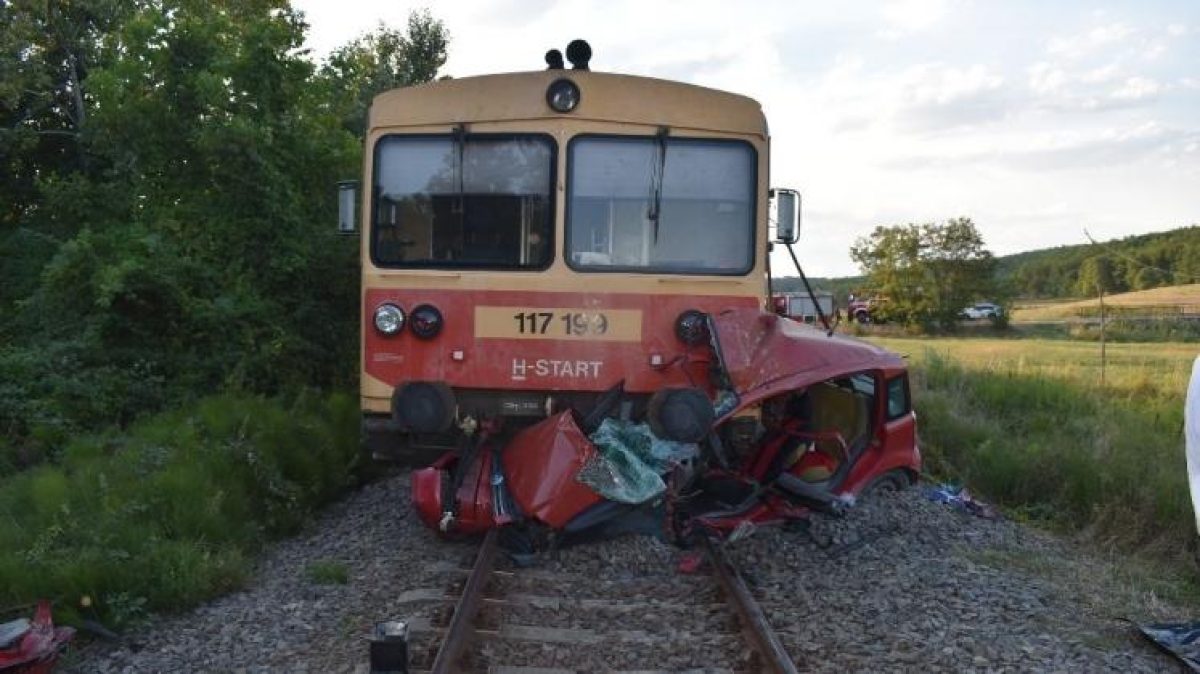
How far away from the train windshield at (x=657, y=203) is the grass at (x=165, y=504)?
274 cm

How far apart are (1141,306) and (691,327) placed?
3203cm

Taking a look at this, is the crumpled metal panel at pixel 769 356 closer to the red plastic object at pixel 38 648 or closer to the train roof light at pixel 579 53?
the train roof light at pixel 579 53

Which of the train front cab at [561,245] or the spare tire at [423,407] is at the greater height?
the train front cab at [561,245]

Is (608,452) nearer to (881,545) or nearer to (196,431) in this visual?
(881,545)

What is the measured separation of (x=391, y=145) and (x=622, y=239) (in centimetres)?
162

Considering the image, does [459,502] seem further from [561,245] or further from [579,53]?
[579,53]

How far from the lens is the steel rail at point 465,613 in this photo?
431 cm

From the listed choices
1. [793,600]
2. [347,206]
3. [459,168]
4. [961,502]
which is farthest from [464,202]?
[961,502]

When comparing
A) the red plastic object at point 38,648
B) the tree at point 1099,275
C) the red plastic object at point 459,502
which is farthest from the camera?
the tree at point 1099,275

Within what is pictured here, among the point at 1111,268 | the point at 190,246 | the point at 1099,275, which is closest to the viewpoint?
the point at 190,246

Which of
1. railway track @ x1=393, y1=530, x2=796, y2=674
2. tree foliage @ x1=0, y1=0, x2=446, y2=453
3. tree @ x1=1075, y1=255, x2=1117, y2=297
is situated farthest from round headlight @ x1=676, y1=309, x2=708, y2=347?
tree @ x1=1075, y1=255, x2=1117, y2=297

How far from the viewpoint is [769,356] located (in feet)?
20.1

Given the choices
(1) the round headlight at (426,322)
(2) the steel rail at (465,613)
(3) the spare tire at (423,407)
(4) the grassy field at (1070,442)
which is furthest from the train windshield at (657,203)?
(4) the grassy field at (1070,442)

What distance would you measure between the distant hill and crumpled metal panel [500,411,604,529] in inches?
253
